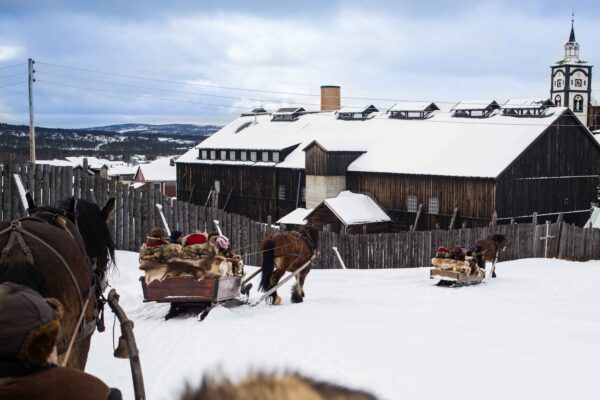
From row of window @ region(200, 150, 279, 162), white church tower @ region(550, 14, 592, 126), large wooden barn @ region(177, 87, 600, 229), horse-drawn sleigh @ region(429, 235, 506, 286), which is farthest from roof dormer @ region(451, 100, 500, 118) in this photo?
white church tower @ region(550, 14, 592, 126)

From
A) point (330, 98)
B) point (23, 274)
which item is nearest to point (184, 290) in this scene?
point (23, 274)

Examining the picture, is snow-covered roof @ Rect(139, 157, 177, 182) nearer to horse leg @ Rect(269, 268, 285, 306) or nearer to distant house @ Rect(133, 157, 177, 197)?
distant house @ Rect(133, 157, 177, 197)

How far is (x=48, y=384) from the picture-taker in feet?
9.00

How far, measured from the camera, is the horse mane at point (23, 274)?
14.7 feet

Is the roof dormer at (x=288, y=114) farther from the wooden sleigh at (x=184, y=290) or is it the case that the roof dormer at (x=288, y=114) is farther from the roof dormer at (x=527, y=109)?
the wooden sleigh at (x=184, y=290)

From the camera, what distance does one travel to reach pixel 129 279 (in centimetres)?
1403

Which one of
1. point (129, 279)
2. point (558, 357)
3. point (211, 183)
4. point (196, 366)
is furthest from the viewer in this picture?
point (211, 183)

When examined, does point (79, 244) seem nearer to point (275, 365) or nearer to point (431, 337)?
point (275, 365)

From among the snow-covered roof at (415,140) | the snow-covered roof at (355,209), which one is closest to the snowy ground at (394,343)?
the snow-covered roof at (355,209)

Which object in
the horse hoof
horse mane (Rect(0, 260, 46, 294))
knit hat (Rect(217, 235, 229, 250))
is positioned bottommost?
the horse hoof

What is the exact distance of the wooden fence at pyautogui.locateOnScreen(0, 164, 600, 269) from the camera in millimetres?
15453

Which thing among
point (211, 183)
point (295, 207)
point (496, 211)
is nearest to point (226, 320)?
point (496, 211)

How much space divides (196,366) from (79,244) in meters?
2.57

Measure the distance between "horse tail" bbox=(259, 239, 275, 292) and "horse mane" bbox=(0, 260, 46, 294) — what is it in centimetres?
869
